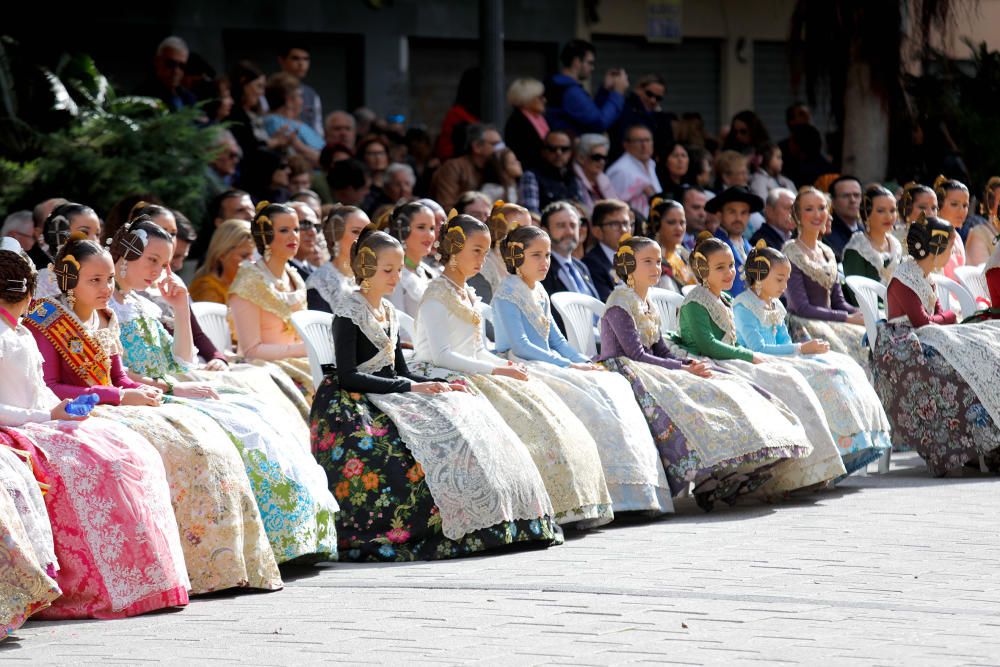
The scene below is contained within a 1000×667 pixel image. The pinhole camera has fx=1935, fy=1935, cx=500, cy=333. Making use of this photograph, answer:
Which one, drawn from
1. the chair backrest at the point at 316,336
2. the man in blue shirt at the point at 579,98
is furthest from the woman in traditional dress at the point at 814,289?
the man in blue shirt at the point at 579,98

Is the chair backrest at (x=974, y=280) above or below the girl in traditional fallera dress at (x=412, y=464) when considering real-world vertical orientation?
above

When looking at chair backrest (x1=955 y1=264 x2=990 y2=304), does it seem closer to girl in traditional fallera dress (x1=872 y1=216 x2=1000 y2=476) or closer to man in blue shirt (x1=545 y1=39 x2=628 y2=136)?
girl in traditional fallera dress (x1=872 y1=216 x2=1000 y2=476)

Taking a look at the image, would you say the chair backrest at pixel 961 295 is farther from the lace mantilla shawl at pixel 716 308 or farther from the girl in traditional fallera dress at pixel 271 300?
the girl in traditional fallera dress at pixel 271 300

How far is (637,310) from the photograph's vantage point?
9.04 meters

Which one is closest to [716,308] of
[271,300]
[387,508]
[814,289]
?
[814,289]

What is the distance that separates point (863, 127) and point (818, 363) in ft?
22.8

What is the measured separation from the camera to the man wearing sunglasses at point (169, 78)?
1215cm

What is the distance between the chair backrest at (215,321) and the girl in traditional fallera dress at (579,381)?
4.69ft

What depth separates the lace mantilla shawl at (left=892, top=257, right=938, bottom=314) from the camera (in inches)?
396

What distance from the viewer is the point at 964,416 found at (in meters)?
9.88

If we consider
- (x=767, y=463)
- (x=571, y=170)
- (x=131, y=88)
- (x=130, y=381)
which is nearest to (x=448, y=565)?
(x=130, y=381)

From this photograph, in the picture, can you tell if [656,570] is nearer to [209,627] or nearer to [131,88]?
[209,627]

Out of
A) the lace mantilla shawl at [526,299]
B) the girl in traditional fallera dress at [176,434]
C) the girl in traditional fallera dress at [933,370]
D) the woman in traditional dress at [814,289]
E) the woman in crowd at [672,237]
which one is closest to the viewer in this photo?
the girl in traditional fallera dress at [176,434]

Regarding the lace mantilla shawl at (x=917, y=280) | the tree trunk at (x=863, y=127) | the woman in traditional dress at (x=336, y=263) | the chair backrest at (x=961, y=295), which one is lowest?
the chair backrest at (x=961, y=295)
